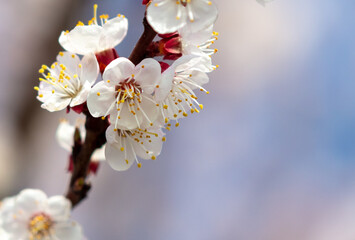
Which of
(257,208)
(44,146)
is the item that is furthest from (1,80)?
(257,208)

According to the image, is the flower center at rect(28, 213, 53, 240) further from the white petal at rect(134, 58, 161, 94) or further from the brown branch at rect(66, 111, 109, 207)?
the white petal at rect(134, 58, 161, 94)

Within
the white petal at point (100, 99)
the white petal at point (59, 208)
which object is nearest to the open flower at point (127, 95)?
the white petal at point (100, 99)

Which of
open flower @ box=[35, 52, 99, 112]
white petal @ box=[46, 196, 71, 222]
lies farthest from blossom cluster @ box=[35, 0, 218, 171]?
white petal @ box=[46, 196, 71, 222]

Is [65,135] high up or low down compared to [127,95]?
down

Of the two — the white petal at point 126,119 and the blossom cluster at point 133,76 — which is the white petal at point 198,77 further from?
the white petal at point 126,119

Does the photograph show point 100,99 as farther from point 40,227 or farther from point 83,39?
point 40,227

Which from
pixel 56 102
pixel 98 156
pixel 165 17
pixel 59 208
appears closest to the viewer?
pixel 165 17

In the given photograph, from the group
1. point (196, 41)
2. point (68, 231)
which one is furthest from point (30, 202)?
point (196, 41)
